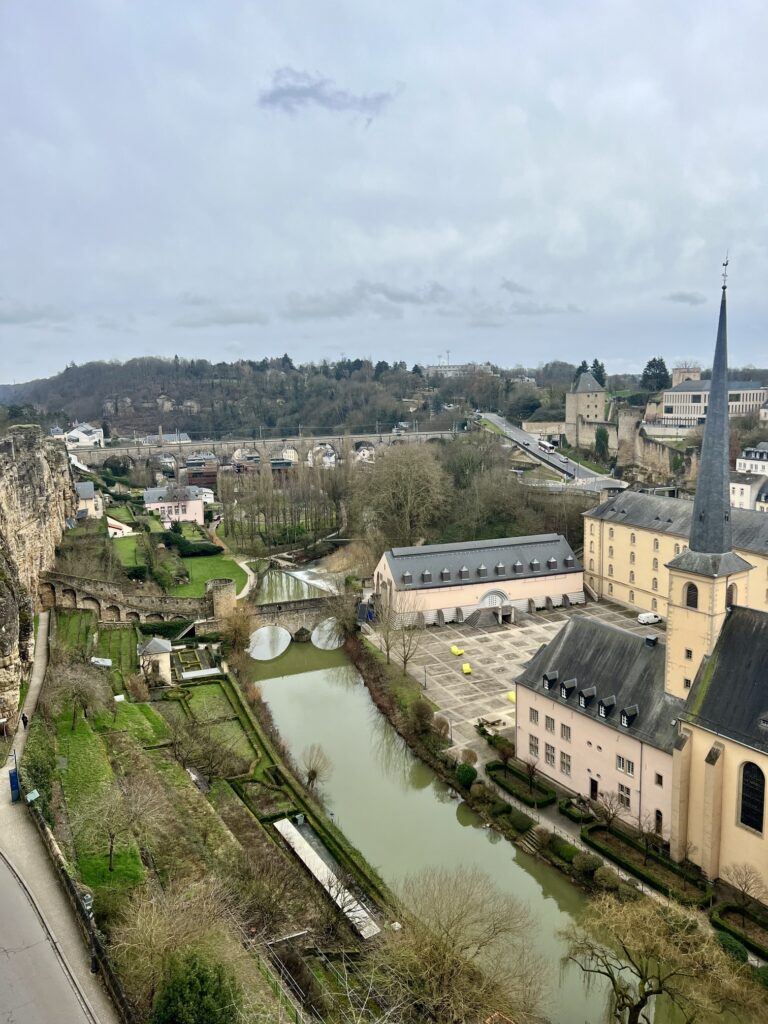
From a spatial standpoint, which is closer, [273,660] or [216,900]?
[216,900]

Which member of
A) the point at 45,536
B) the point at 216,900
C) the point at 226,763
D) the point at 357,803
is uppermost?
the point at 45,536

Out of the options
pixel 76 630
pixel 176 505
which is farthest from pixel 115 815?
pixel 176 505

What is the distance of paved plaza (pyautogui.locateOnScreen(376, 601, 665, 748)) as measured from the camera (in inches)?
1118

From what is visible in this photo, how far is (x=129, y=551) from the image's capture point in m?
48.7

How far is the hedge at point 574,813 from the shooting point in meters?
21.0

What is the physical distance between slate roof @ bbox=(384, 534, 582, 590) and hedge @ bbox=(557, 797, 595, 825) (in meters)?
18.1

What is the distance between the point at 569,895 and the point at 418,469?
3606 centimetres

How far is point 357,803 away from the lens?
2394 centimetres

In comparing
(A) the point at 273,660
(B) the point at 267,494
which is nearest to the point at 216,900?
(A) the point at 273,660

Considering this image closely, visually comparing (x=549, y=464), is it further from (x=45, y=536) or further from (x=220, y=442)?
(x=220, y=442)

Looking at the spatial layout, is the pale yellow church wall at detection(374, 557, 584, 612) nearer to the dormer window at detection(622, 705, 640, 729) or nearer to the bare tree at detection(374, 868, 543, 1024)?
the dormer window at detection(622, 705, 640, 729)

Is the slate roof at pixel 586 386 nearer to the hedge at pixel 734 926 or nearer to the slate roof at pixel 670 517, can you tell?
the slate roof at pixel 670 517

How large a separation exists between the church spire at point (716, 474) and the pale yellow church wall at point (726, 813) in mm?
5020

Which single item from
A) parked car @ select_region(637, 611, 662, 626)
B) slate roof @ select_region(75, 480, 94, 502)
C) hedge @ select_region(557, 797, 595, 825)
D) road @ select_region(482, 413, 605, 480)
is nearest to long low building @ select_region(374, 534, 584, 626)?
parked car @ select_region(637, 611, 662, 626)
